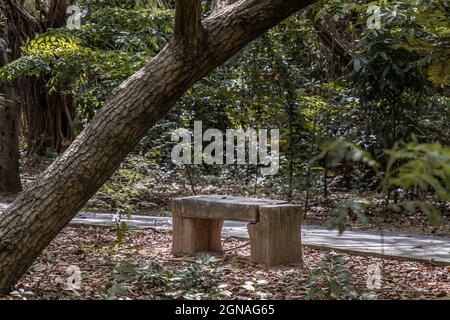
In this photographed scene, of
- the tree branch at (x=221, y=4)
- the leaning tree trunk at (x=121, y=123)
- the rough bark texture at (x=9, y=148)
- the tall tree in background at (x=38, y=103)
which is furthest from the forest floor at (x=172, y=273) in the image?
the tall tree in background at (x=38, y=103)

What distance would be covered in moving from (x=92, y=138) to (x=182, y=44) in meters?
1.01

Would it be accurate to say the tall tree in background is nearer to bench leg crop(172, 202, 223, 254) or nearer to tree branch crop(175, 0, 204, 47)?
bench leg crop(172, 202, 223, 254)

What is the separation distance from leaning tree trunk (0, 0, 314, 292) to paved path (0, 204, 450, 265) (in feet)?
Result: 10.5

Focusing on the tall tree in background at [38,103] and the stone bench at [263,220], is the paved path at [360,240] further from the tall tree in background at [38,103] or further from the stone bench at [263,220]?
the tall tree in background at [38,103]

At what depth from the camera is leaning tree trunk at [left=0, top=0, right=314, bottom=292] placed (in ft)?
17.7

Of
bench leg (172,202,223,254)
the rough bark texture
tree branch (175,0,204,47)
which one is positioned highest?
tree branch (175,0,204,47)

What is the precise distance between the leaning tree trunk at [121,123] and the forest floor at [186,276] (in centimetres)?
44

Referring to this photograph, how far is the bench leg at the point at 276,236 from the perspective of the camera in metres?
7.25

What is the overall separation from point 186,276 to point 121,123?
136 centimetres

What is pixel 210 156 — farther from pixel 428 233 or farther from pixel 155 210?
pixel 428 233

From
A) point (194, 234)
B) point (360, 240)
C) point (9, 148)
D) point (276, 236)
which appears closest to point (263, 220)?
point (276, 236)

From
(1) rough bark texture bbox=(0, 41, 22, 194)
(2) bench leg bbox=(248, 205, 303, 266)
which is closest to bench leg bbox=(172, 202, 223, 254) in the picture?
(2) bench leg bbox=(248, 205, 303, 266)

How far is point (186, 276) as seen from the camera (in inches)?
235
